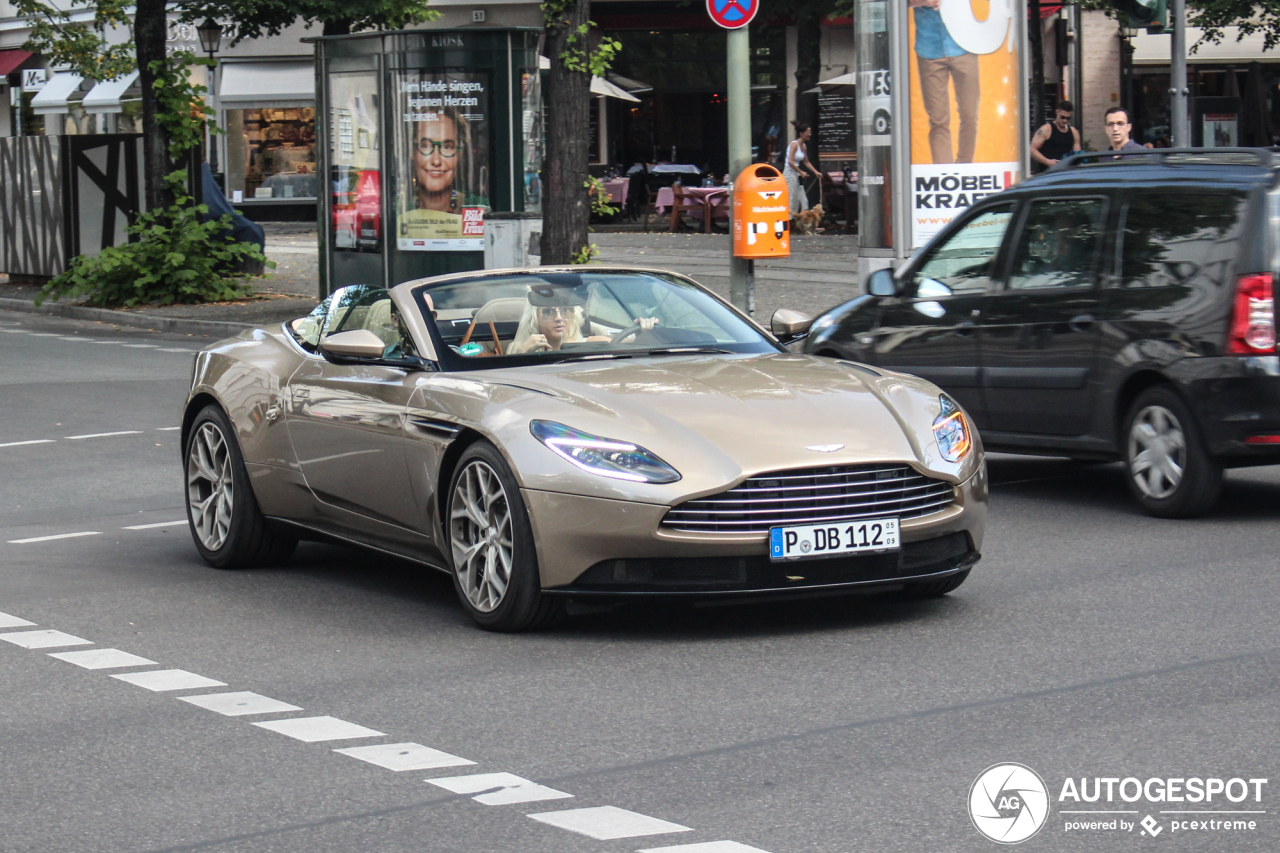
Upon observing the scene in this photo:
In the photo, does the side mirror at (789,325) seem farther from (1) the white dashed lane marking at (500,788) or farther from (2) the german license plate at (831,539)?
(1) the white dashed lane marking at (500,788)

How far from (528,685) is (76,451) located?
725 centimetres

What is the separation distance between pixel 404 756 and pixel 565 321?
2.80m

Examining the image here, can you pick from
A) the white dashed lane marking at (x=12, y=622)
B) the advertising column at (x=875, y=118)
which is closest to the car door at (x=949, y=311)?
the white dashed lane marking at (x=12, y=622)

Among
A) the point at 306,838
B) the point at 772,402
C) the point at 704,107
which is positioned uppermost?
the point at 704,107

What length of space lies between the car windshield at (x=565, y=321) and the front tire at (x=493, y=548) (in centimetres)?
69

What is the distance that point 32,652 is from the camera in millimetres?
6727

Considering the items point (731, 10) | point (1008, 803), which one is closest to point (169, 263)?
point (731, 10)

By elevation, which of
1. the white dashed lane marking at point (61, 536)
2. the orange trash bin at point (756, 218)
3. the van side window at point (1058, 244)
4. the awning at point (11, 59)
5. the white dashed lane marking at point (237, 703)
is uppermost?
the awning at point (11, 59)

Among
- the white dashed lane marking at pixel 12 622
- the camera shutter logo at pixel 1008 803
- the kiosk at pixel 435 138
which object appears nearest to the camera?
the camera shutter logo at pixel 1008 803

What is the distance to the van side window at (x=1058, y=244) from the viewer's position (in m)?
9.62

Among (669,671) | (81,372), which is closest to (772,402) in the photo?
(669,671)

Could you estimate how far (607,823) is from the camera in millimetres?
4516

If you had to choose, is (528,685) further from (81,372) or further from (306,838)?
(81,372)

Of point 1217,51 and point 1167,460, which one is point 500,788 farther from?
point 1217,51
